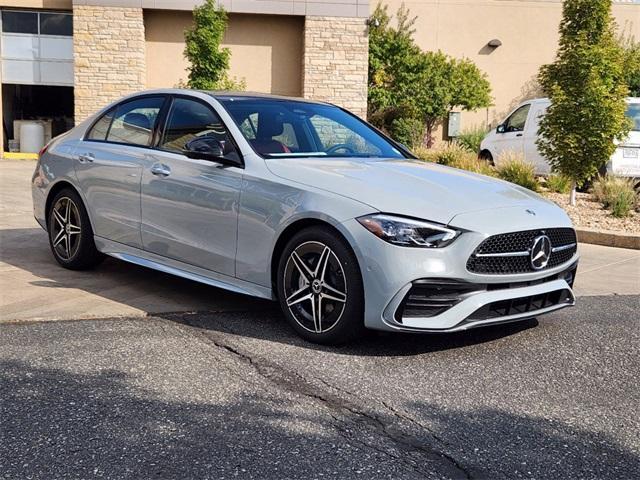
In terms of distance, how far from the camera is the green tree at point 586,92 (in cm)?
1123

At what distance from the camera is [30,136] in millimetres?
22484

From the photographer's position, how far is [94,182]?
20.9 ft

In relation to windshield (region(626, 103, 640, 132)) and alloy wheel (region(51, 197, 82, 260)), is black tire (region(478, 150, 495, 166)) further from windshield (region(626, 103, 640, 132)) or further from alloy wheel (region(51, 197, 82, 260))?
alloy wheel (region(51, 197, 82, 260))

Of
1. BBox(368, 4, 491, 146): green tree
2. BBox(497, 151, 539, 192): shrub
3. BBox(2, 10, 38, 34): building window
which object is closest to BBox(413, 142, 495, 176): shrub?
BBox(497, 151, 539, 192): shrub

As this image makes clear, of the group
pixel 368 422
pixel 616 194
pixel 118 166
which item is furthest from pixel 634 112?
pixel 368 422

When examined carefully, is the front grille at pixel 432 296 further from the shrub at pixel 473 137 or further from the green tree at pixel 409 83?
the shrub at pixel 473 137

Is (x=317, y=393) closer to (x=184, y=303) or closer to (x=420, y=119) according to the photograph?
(x=184, y=303)

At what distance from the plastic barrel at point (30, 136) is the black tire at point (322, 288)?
19.5 m

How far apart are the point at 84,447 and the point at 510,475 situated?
1.79m

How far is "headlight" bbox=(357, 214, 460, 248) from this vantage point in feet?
14.4

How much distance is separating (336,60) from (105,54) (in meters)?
6.25

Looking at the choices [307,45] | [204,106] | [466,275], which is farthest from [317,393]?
[307,45]

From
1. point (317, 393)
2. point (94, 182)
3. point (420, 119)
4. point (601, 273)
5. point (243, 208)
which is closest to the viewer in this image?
point (317, 393)

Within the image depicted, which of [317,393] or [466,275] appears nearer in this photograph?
[317,393]
